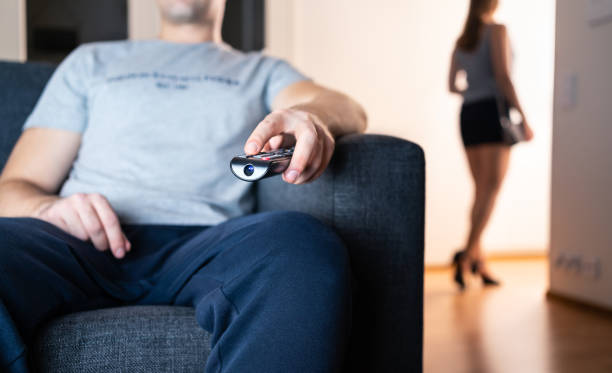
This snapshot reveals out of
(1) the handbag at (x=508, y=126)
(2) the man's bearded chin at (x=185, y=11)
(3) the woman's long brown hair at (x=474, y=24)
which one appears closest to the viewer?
(2) the man's bearded chin at (x=185, y=11)

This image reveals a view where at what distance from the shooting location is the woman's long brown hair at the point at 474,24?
2633mm

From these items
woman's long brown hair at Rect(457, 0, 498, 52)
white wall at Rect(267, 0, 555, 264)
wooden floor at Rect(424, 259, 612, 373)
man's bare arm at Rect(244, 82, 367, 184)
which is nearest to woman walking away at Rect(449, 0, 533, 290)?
woman's long brown hair at Rect(457, 0, 498, 52)

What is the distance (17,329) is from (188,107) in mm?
582

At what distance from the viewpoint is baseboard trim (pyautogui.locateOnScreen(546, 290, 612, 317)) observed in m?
2.14

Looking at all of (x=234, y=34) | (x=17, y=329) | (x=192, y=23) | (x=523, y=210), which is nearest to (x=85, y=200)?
(x=17, y=329)

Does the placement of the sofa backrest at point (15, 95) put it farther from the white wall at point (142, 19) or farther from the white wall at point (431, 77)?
the white wall at point (431, 77)

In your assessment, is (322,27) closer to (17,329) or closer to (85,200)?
(85,200)

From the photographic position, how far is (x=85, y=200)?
0.80 m

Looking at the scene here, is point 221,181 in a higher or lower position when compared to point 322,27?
lower

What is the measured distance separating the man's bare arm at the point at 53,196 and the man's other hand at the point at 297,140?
30cm

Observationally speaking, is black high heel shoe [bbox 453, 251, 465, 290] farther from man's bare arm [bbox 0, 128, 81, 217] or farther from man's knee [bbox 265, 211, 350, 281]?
man's knee [bbox 265, 211, 350, 281]

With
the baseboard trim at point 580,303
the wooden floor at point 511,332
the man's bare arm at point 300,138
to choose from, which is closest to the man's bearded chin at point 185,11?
the man's bare arm at point 300,138

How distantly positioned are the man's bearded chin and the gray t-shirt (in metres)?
0.14

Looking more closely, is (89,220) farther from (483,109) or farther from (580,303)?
(483,109)
